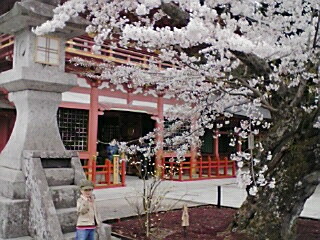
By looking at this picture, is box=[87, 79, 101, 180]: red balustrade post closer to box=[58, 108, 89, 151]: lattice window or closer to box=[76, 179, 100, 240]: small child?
box=[58, 108, 89, 151]: lattice window

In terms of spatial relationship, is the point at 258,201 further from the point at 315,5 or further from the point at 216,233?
the point at 315,5

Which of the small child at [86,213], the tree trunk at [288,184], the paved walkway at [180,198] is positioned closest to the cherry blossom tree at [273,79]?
the tree trunk at [288,184]

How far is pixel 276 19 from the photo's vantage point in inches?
172

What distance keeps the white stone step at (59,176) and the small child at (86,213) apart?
2.63 ft

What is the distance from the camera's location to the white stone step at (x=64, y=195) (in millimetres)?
4262

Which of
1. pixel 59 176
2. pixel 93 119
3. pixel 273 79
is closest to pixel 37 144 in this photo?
pixel 59 176

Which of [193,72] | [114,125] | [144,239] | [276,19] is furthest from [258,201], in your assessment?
[114,125]

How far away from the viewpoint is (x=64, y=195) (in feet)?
14.2

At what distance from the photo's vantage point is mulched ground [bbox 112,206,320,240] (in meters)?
4.97

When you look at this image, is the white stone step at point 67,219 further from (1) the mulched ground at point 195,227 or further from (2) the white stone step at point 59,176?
(1) the mulched ground at point 195,227

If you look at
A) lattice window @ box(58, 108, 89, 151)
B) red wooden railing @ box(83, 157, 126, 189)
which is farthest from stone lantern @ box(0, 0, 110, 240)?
lattice window @ box(58, 108, 89, 151)

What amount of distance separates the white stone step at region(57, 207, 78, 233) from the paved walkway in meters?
2.03

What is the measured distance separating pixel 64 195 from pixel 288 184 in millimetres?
2780

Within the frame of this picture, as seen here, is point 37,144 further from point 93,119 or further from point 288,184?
point 93,119
